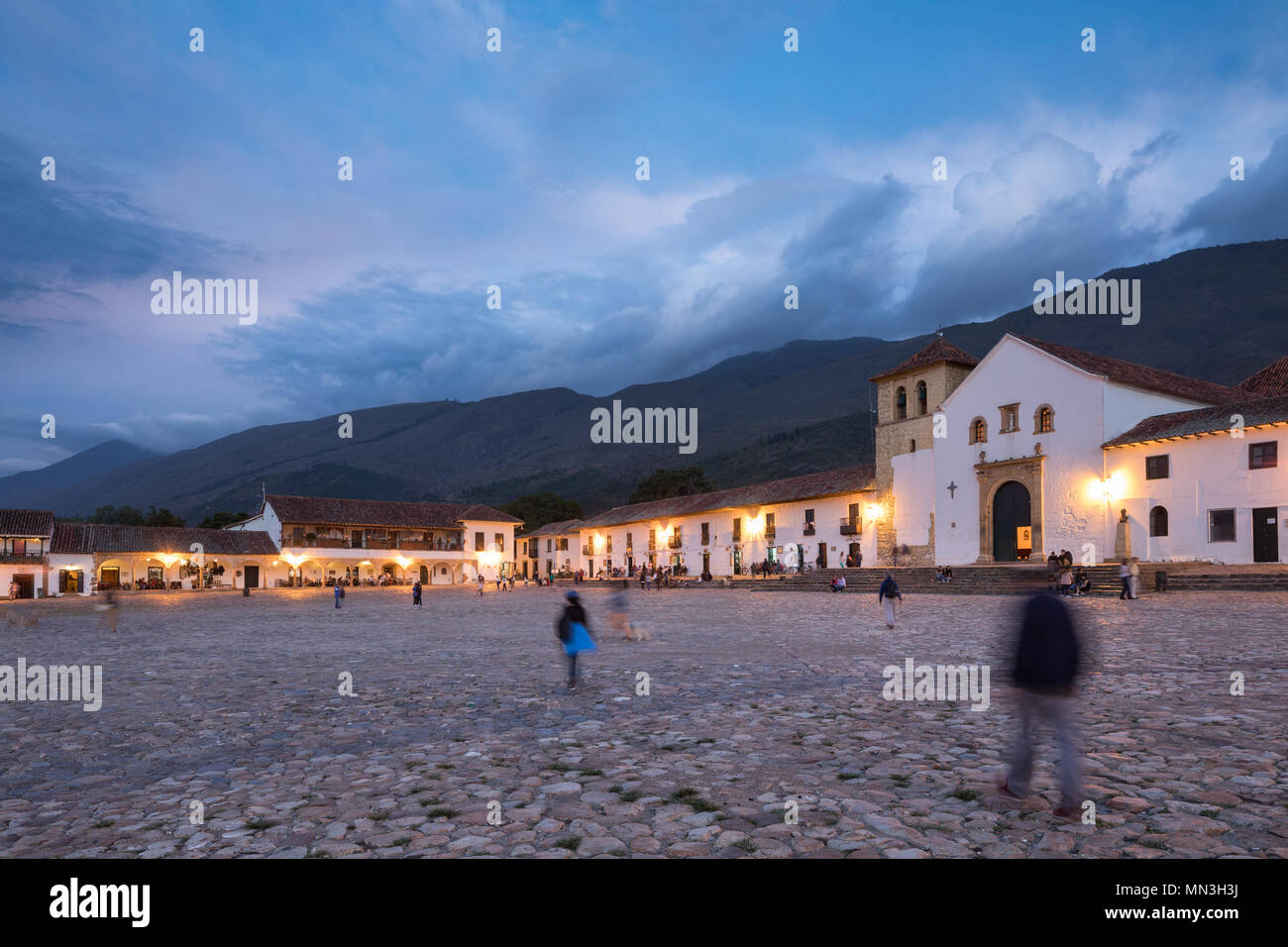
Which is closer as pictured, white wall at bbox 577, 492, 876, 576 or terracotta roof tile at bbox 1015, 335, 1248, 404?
terracotta roof tile at bbox 1015, 335, 1248, 404

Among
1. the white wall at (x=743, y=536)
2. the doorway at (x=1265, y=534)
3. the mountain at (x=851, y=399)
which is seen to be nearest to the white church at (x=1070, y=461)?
the doorway at (x=1265, y=534)

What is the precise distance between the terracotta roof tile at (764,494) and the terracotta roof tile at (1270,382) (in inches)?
664

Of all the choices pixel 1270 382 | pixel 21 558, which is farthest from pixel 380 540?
pixel 1270 382

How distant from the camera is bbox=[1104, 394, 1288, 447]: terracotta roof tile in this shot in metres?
26.6

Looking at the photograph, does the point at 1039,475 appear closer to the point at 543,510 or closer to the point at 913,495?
the point at 913,495

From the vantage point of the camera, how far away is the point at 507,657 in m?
12.5

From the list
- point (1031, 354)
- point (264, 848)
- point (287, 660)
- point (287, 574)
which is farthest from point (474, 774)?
point (287, 574)

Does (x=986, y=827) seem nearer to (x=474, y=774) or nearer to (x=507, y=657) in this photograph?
(x=474, y=774)

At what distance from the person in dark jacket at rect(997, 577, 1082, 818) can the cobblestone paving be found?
164 millimetres

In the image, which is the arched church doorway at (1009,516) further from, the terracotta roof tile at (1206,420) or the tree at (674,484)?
the tree at (674,484)

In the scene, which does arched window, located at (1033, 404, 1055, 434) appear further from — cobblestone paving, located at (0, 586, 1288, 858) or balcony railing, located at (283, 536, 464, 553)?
balcony railing, located at (283, 536, 464, 553)

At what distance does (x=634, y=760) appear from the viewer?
5.59m

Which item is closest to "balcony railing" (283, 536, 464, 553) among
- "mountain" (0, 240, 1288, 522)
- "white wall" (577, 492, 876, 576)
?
"white wall" (577, 492, 876, 576)
